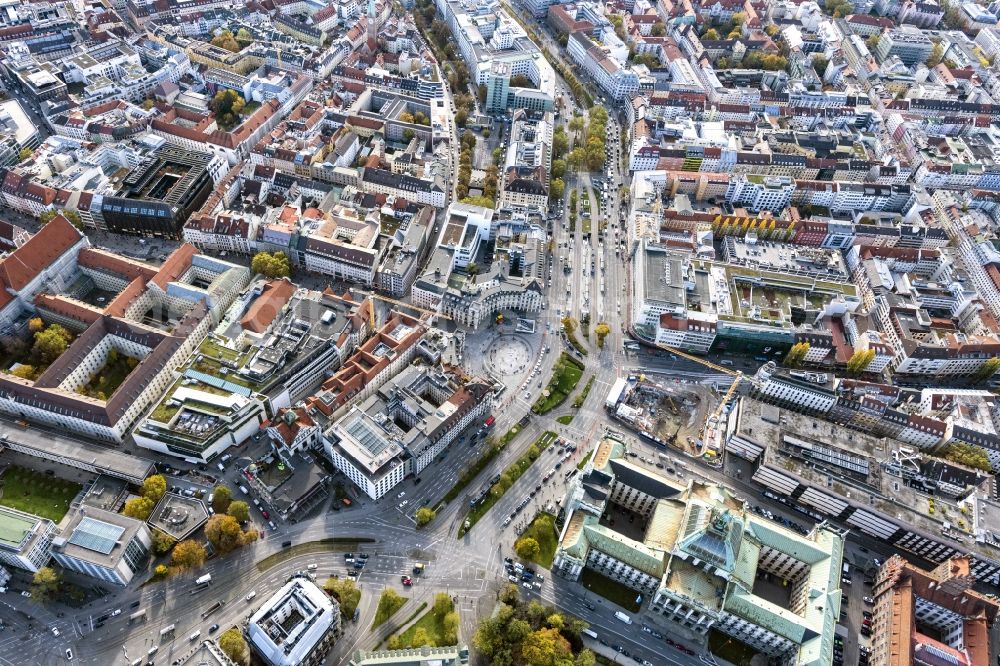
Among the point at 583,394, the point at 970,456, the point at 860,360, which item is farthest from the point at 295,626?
the point at 970,456

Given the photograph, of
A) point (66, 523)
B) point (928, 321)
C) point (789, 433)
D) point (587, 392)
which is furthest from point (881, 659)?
point (66, 523)

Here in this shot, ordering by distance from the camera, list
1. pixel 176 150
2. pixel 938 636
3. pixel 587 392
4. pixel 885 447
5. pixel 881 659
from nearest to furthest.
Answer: pixel 881 659, pixel 938 636, pixel 885 447, pixel 587 392, pixel 176 150

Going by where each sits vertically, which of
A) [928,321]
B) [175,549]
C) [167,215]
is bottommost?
[175,549]

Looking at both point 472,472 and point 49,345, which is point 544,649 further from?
point 49,345

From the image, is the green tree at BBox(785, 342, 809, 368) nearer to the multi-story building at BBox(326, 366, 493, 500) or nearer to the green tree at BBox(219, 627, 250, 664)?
the multi-story building at BBox(326, 366, 493, 500)

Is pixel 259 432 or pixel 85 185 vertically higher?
pixel 85 185

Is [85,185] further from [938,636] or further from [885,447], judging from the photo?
[938,636]
